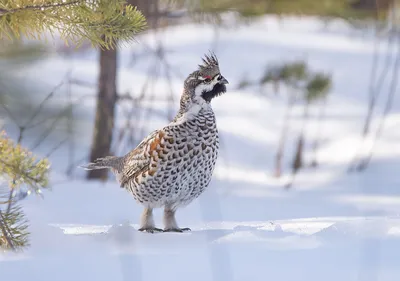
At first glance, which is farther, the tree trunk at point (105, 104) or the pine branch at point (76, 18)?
the tree trunk at point (105, 104)

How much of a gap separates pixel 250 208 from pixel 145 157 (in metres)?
2.42

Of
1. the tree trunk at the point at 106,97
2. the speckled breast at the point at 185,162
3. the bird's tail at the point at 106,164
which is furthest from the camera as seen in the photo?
the tree trunk at the point at 106,97

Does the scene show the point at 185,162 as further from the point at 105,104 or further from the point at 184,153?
the point at 105,104

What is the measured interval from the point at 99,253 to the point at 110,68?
160 inches

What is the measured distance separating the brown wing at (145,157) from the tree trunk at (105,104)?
2.79 metres

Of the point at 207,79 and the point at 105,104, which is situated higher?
the point at 207,79

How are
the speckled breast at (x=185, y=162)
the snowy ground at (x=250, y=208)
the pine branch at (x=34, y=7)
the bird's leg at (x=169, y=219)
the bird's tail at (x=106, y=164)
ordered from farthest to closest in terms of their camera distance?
the bird's tail at (x=106, y=164), the bird's leg at (x=169, y=219), the speckled breast at (x=185, y=162), the pine branch at (x=34, y=7), the snowy ground at (x=250, y=208)

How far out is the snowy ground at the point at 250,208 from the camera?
2.90 m

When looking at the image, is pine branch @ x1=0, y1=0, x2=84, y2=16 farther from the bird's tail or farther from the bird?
the bird's tail

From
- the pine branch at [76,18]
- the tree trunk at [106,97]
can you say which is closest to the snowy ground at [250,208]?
the tree trunk at [106,97]

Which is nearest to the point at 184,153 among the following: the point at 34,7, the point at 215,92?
the point at 215,92

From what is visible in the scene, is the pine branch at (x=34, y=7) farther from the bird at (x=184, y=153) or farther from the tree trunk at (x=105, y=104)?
the tree trunk at (x=105, y=104)

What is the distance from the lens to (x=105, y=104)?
7043 mm

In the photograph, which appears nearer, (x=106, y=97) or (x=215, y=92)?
(x=215, y=92)
